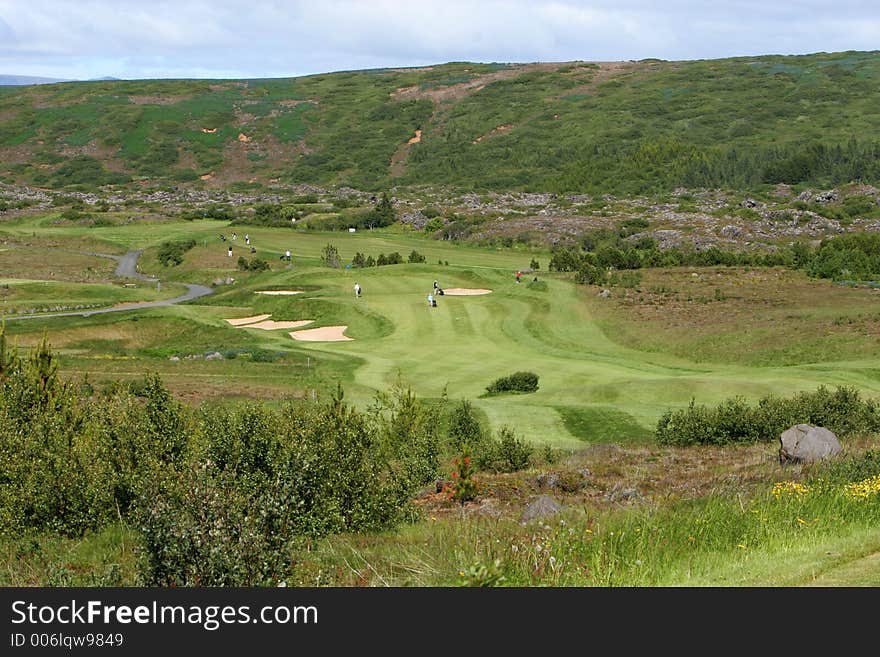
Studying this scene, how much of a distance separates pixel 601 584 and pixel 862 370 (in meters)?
40.1

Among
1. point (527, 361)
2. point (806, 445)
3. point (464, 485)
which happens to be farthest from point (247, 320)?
point (806, 445)

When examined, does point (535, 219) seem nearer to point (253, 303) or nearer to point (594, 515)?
point (253, 303)

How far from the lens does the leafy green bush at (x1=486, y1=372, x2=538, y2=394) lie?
46156 mm

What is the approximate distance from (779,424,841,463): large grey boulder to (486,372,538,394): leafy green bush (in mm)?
21728

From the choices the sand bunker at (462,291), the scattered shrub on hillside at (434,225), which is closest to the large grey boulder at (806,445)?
the sand bunker at (462,291)

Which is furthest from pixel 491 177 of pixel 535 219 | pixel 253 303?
pixel 253 303

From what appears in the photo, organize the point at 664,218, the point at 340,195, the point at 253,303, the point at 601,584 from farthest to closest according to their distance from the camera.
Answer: the point at 340,195 → the point at 664,218 → the point at 253,303 → the point at 601,584

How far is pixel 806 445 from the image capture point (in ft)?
78.5

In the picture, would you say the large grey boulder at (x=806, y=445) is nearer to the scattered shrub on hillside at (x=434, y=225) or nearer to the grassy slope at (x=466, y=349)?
the grassy slope at (x=466, y=349)

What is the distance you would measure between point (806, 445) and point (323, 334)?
45.6 m

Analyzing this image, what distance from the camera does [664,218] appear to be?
130 meters

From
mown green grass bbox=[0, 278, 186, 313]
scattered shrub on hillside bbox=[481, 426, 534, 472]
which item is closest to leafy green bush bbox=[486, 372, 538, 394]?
scattered shrub on hillside bbox=[481, 426, 534, 472]

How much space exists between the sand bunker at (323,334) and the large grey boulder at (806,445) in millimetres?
42161

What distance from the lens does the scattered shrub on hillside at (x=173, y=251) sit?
105 m
